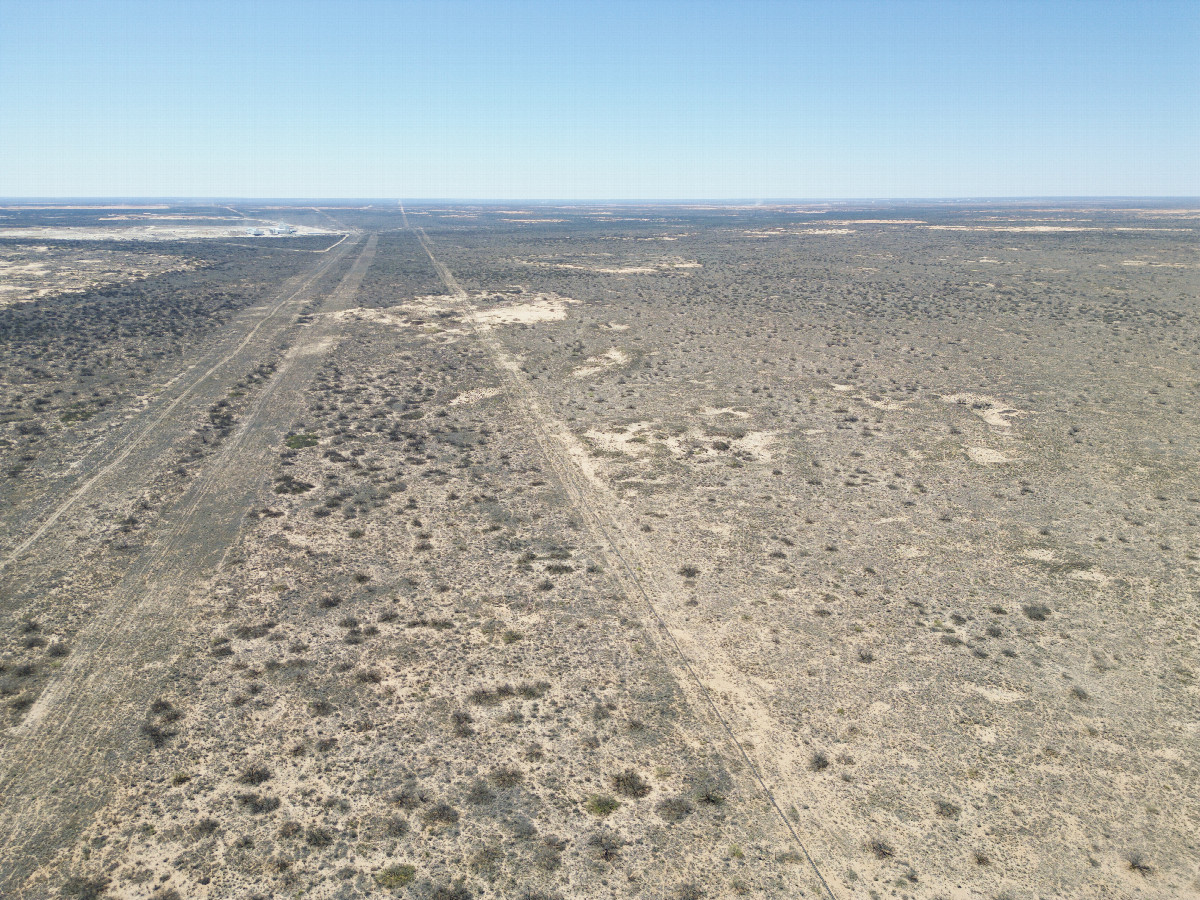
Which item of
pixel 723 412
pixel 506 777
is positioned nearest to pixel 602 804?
pixel 506 777

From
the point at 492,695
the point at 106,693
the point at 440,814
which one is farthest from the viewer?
the point at 492,695

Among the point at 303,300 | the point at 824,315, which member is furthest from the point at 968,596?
the point at 303,300

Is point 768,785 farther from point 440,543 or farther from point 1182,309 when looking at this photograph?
point 1182,309

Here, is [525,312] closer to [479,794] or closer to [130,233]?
[479,794]

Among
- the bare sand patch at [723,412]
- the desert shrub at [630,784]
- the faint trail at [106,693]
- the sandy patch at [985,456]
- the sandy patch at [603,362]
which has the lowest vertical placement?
the desert shrub at [630,784]

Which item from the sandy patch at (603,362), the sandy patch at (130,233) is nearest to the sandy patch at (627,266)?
the sandy patch at (603,362)

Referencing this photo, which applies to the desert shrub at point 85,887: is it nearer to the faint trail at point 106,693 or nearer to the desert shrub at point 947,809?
the faint trail at point 106,693
